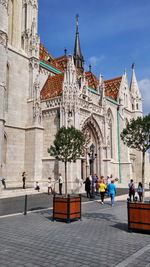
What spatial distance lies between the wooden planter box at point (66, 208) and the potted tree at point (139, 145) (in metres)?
2.15

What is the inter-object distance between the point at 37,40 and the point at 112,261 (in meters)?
23.8

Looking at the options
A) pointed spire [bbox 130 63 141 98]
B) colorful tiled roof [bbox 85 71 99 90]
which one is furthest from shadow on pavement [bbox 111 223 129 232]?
pointed spire [bbox 130 63 141 98]

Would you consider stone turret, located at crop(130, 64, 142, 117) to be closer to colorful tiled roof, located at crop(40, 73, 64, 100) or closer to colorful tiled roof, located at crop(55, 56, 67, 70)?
colorful tiled roof, located at crop(55, 56, 67, 70)

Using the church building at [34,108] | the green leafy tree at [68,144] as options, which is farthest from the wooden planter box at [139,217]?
Answer: the church building at [34,108]

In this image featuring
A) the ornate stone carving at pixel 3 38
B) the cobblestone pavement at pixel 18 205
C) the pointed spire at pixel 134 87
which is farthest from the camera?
the pointed spire at pixel 134 87

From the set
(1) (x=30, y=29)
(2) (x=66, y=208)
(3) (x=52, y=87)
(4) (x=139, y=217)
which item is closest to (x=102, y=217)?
(2) (x=66, y=208)

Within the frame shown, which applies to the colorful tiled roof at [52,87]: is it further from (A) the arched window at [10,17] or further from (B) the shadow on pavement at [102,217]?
(B) the shadow on pavement at [102,217]

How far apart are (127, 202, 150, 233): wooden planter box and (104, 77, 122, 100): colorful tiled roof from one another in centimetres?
3082

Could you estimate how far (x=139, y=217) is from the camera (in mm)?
6852

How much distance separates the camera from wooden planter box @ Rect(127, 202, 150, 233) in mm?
6773

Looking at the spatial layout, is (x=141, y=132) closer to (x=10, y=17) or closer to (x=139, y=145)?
(x=139, y=145)

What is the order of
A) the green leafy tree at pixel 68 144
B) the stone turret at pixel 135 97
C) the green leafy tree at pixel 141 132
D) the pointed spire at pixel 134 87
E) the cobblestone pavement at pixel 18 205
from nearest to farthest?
the green leafy tree at pixel 141 132
the cobblestone pavement at pixel 18 205
the green leafy tree at pixel 68 144
the stone turret at pixel 135 97
the pointed spire at pixel 134 87

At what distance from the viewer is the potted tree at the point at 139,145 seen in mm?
6812

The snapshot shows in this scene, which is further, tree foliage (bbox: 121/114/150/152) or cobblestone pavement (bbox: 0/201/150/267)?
tree foliage (bbox: 121/114/150/152)
